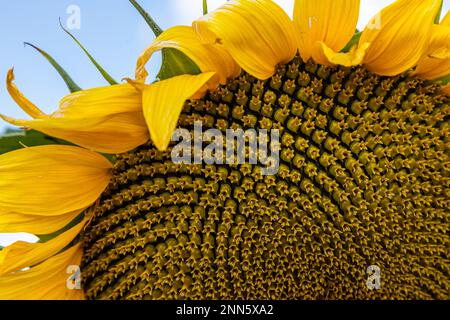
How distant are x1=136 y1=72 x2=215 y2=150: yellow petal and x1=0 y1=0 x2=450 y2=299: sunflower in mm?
36

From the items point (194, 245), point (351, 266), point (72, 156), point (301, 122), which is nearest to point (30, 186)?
point (72, 156)

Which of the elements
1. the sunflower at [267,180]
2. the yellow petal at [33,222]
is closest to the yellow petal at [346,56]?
the sunflower at [267,180]

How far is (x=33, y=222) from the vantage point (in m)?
1.48

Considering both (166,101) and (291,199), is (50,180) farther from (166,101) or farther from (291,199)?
(291,199)

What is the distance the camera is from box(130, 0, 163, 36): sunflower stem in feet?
4.65

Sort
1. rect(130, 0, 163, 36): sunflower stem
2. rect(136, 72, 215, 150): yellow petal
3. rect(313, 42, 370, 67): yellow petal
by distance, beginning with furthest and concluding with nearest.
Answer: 1. rect(130, 0, 163, 36): sunflower stem
2. rect(313, 42, 370, 67): yellow petal
3. rect(136, 72, 215, 150): yellow petal

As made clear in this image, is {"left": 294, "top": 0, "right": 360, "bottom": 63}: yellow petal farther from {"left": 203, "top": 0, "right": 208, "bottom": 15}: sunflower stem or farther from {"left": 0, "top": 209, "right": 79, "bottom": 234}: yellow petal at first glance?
{"left": 0, "top": 209, "right": 79, "bottom": 234}: yellow petal

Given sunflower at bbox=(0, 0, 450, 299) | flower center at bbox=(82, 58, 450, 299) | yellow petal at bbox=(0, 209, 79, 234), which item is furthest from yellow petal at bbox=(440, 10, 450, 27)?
yellow petal at bbox=(0, 209, 79, 234)

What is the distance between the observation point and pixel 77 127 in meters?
1.32

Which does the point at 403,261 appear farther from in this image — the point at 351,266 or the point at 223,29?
the point at 223,29

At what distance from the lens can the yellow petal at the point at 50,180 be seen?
4.66 feet

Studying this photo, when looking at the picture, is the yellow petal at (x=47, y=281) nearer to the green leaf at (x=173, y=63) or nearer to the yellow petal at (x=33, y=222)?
the yellow petal at (x=33, y=222)

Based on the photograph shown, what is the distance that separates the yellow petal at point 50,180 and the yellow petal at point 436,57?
0.82 metres

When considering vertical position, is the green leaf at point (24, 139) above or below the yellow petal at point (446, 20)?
below
